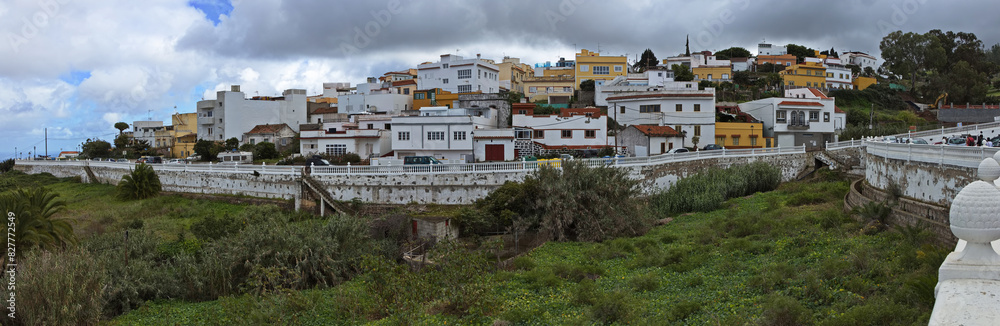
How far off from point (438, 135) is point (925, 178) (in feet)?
90.9

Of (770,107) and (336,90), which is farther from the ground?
(336,90)

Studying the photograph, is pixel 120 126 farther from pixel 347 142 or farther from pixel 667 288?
pixel 667 288

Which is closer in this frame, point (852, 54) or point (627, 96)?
point (627, 96)

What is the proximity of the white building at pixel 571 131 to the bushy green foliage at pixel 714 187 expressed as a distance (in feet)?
39.0

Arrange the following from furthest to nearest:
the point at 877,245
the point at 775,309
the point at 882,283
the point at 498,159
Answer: the point at 498,159 < the point at 877,245 < the point at 882,283 < the point at 775,309

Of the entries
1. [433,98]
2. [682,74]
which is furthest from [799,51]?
[433,98]

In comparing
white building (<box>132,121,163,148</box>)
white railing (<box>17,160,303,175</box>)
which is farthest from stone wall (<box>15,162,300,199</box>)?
white building (<box>132,121,163,148</box>)

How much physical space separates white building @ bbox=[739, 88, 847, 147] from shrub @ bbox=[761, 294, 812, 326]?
37.8m

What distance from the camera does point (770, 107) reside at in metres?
44.5

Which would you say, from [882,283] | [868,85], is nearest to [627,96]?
[882,283]

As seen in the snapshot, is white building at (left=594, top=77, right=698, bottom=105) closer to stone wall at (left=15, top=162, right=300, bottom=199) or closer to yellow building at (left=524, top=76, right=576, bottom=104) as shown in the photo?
yellow building at (left=524, top=76, right=576, bottom=104)

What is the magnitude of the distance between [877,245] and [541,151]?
28.4m

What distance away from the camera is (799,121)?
44.4m

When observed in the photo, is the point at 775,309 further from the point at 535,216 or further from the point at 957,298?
the point at 535,216
